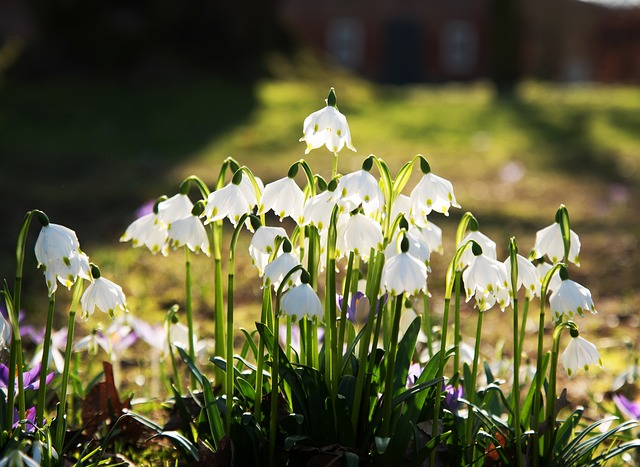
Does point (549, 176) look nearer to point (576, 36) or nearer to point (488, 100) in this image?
point (488, 100)

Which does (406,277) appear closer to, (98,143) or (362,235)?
(362,235)

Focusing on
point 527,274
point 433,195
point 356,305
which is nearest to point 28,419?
point 356,305

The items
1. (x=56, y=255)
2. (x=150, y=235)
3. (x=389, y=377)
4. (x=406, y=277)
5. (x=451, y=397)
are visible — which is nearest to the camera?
(x=406, y=277)

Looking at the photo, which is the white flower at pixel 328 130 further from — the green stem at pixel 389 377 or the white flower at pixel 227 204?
the green stem at pixel 389 377

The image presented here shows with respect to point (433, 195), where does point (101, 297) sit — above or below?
below

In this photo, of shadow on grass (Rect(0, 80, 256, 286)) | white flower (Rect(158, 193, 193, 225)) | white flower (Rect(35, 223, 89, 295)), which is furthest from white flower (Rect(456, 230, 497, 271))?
shadow on grass (Rect(0, 80, 256, 286))

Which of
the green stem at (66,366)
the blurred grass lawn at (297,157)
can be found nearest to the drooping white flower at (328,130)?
the green stem at (66,366)

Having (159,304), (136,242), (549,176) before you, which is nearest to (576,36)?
(549,176)
